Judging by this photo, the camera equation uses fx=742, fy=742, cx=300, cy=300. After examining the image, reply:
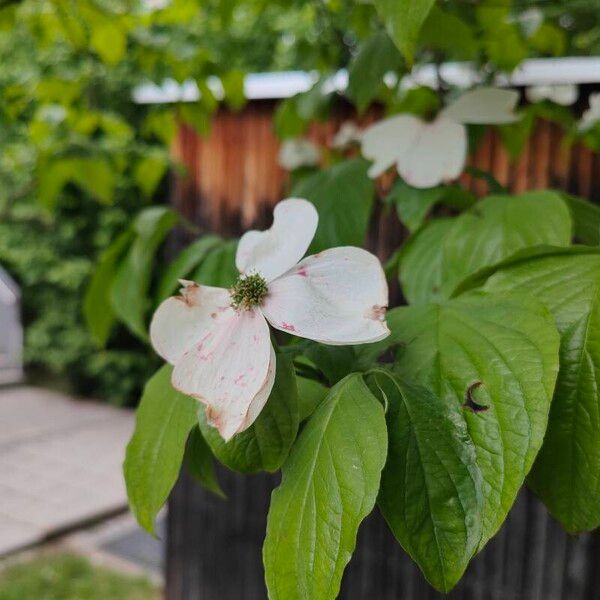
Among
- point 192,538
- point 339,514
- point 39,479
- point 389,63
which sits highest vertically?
point 389,63

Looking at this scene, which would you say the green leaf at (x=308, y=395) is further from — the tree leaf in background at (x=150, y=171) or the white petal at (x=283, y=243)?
the tree leaf in background at (x=150, y=171)

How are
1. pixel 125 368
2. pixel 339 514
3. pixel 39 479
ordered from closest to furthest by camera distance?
pixel 339 514
pixel 39 479
pixel 125 368

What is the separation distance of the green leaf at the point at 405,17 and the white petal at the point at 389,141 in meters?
0.25

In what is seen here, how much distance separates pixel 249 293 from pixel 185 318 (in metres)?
0.03

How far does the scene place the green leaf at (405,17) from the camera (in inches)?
14.7

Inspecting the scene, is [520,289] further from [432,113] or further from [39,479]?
[39,479]

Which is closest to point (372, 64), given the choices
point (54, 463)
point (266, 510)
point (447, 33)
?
point (447, 33)

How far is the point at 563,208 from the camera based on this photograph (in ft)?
1.75

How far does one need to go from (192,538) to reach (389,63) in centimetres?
194

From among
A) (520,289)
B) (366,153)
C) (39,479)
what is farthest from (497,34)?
(39,479)

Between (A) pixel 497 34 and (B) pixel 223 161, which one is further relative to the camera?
(B) pixel 223 161

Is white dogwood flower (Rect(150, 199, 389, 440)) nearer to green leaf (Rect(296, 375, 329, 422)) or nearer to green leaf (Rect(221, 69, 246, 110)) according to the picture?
green leaf (Rect(296, 375, 329, 422))

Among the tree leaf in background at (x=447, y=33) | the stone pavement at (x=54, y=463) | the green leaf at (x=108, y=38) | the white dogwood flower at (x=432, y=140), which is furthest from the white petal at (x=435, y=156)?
the stone pavement at (x=54, y=463)

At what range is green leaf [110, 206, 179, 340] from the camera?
28.8 inches
